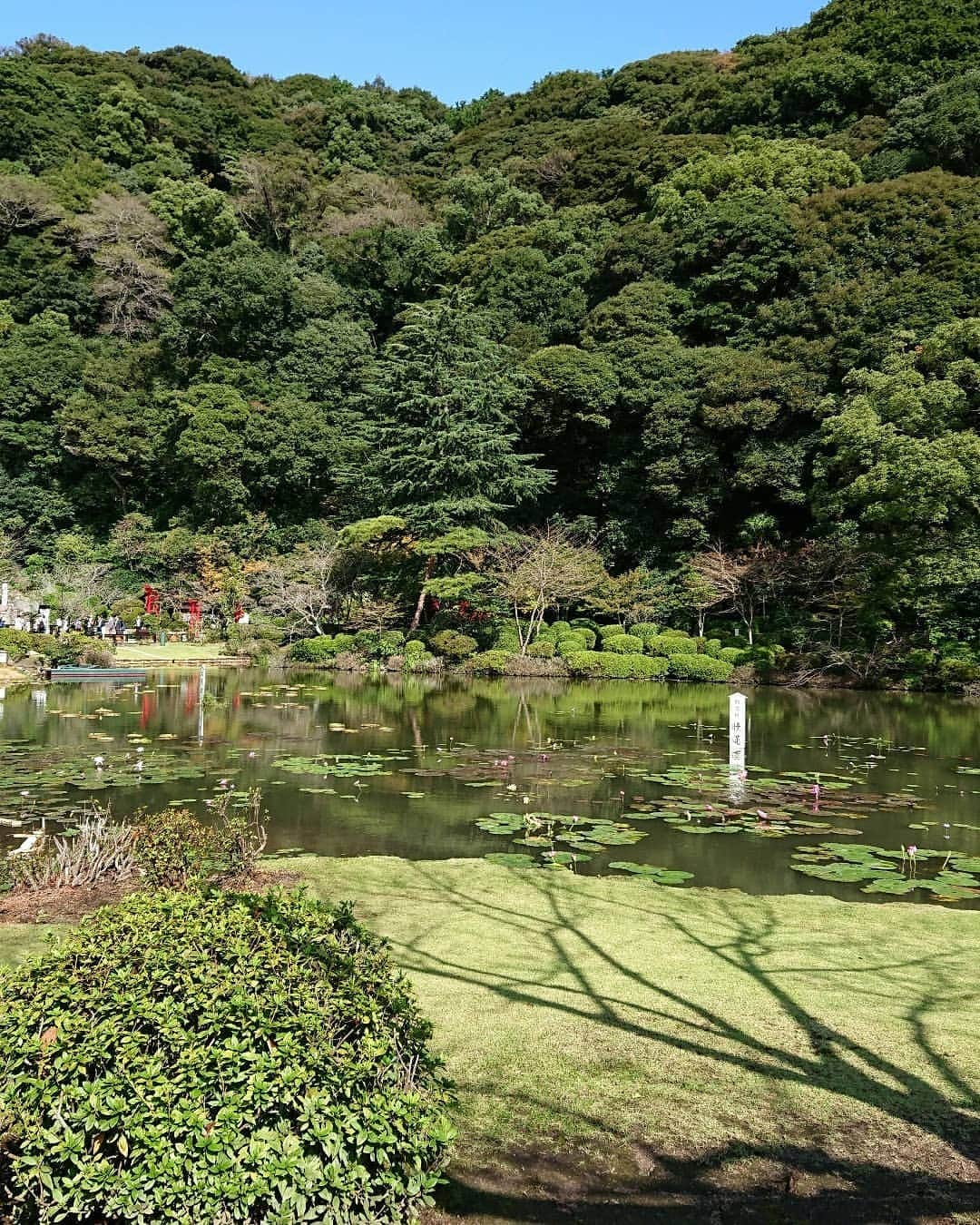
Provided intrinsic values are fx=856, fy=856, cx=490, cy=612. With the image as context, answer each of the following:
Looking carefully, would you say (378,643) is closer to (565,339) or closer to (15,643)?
(15,643)

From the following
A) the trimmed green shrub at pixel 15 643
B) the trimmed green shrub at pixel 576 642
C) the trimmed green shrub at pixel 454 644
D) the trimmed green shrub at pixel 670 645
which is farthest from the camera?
the trimmed green shrub at pixel 576 642

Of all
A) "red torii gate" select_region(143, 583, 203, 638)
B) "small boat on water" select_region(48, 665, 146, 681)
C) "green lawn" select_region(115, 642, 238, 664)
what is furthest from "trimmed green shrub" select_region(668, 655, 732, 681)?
"red torii gate" select_region(143, 583, 203, 638)

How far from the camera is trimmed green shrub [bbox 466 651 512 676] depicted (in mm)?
24438

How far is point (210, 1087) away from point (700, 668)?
22.7 meters

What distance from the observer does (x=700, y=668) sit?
77.6ft

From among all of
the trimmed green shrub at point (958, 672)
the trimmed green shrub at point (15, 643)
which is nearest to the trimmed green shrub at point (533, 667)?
the trimmed green shrub at point (958, 672)

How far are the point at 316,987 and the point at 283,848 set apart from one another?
15.5ft

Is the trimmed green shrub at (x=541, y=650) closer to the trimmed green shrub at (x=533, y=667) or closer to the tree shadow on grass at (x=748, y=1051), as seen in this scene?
the trimmed green shrub at (x=533, y=667)

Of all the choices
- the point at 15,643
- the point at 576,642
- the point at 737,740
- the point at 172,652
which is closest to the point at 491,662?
the point at 576,642

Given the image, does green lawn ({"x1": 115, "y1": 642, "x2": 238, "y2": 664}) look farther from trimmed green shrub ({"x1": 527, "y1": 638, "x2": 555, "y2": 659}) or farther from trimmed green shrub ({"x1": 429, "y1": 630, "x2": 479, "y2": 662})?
trimmed green shrub ({"x1": 527, "y1": 638, "x2": 555, "y2": 659})

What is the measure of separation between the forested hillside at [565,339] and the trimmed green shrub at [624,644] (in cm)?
273

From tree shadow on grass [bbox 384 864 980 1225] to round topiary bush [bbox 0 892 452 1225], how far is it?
451mm

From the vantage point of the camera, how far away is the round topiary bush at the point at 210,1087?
71.4 inches

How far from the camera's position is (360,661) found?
25.7 metres
